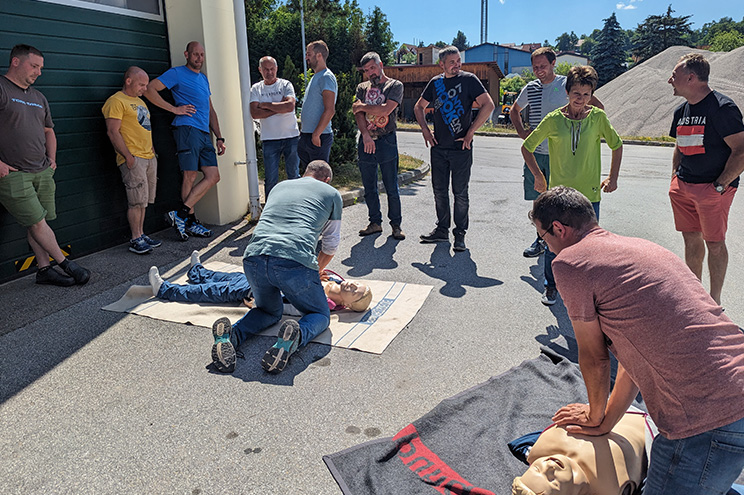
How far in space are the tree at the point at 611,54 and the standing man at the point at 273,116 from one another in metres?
49.8

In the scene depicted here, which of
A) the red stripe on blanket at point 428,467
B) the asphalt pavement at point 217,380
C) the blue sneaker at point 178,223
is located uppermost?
the blue sneaker at point 178,223

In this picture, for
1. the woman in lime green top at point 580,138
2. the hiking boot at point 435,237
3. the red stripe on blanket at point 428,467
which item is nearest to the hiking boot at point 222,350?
the red stripe on blanket at point 428,467

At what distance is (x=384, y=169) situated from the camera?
7094 millimetres

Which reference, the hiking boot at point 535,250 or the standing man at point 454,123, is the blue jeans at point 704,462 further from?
the standing man at point 454,123

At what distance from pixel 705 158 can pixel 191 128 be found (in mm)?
5595

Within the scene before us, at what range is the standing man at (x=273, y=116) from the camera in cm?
733

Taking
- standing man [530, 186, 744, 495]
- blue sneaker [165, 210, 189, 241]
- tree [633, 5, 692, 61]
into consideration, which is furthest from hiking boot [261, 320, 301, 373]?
tree [633, 5, 692, 61]

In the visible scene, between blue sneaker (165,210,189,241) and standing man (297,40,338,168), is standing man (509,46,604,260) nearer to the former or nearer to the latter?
standing man (297,40,338,168)

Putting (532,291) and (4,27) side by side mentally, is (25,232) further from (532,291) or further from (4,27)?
(532,291)

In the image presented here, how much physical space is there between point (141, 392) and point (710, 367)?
10.6 ft

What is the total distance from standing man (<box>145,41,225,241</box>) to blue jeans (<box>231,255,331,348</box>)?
124 inches

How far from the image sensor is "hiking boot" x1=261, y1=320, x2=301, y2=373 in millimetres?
3789

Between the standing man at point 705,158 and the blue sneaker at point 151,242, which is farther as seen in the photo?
the blue sneaker at point 151,242

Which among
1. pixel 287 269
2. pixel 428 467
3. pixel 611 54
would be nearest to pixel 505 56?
pixel 611 54
